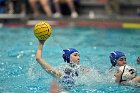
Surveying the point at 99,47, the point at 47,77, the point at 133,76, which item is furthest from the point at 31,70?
the point at 99,47

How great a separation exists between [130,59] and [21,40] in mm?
3650

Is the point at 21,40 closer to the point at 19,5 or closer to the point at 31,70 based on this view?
the point at 31,70

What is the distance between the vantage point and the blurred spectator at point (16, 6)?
1410cm

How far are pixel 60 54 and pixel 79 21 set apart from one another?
5.02 metres

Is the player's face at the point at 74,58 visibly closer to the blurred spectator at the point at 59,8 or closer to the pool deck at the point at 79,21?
the pool deck at the point at 79,21

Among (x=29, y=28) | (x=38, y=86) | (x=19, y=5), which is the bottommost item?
A: (x=38, y=86)

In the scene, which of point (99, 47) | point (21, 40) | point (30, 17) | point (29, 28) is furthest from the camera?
point (30, 17)

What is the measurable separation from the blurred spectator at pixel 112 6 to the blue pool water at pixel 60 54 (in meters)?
1.56

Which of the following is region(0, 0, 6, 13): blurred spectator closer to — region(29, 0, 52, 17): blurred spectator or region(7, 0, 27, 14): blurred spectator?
region(7, 0, 27, 14): blurred spectator

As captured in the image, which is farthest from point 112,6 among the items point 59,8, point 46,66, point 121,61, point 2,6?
point 46,66

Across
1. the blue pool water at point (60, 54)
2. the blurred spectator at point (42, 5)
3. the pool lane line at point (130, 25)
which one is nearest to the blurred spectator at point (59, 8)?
the blurred spectator at point (42, 5)

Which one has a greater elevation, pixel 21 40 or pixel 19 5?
pixel 19 5

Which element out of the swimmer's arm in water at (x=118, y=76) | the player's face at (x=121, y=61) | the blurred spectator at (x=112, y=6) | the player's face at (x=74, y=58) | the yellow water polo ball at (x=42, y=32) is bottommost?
the swimmer's arm in water at (x=118, y=76)

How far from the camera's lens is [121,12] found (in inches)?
582
